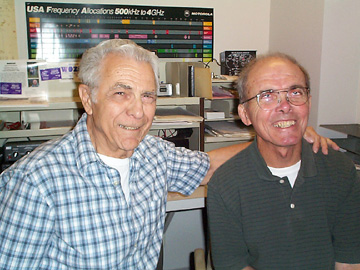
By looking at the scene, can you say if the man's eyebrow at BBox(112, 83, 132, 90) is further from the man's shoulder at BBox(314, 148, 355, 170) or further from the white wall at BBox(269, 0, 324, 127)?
the white wall at BBox(269, 0, 324, 127)

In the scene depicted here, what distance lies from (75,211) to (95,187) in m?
0.09

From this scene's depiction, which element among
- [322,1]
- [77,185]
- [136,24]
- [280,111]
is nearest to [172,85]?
[136,24]

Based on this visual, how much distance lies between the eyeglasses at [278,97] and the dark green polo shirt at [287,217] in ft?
0.62

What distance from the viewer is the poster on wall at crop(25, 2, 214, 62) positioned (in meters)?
2.15

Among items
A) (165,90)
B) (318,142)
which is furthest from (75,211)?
(165,90)

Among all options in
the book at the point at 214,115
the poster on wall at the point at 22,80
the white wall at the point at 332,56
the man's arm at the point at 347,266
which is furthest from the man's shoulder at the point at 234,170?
the poster on wall at the point at 22,80

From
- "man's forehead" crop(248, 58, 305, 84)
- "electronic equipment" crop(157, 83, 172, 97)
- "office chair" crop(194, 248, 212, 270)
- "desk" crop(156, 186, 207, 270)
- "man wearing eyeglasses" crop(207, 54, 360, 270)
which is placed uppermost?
"man's forehead" crop(248, 58, 305, 84)

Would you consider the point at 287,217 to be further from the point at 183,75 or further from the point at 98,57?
the point at 183,75

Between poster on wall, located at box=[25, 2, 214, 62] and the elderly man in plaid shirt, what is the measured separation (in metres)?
1.30

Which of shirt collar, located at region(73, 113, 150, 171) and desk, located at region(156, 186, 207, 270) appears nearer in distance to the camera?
shirt collar, located at region(73, 113, 150, 171)

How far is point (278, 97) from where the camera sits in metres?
1.08

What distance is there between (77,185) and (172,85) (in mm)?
1301

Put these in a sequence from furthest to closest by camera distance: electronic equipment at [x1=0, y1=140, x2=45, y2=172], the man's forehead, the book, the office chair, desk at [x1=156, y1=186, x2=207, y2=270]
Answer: the book
electronic equipment at [x1=0, y1=140, x2=45, y2=172]
desk at [x1=156, y1=186, x2=207, y2=270]
the office chair
the man's forehead

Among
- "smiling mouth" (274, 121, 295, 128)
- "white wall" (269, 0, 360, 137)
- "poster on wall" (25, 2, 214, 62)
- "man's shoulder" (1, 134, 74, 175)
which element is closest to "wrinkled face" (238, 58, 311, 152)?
"smiling mouth" (274, 121, 295, 128)
